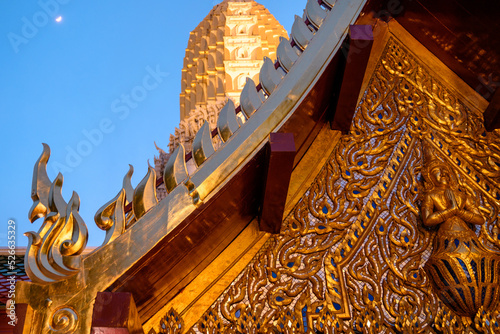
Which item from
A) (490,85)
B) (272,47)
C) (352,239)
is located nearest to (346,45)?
(352,239)

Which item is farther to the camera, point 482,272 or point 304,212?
point 304,212

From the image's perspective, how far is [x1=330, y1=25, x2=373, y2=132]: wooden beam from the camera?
249 cm

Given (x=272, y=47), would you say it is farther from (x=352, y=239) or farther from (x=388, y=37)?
(x=352, y=239)

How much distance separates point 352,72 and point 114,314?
1.58 meters

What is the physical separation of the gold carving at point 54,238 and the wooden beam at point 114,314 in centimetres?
16

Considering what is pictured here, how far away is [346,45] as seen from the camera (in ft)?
8.45

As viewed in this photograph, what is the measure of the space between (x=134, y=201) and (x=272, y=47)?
933cm

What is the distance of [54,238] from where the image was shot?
1.94m

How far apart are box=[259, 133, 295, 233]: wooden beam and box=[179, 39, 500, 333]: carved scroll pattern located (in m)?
0.15

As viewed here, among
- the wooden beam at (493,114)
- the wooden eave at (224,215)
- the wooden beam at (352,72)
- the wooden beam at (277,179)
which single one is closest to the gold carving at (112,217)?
the wooden eave at (224,215)

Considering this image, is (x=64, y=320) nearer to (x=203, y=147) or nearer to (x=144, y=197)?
(x=144, y=197)

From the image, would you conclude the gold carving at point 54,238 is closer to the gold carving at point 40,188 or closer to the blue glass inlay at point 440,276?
the gold carving at point 40,188

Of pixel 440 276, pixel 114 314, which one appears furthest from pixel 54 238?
pixel 440 276

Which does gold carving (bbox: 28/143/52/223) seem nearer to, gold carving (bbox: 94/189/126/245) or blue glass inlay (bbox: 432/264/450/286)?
gold carving (bbox: 94/189/126/245)
